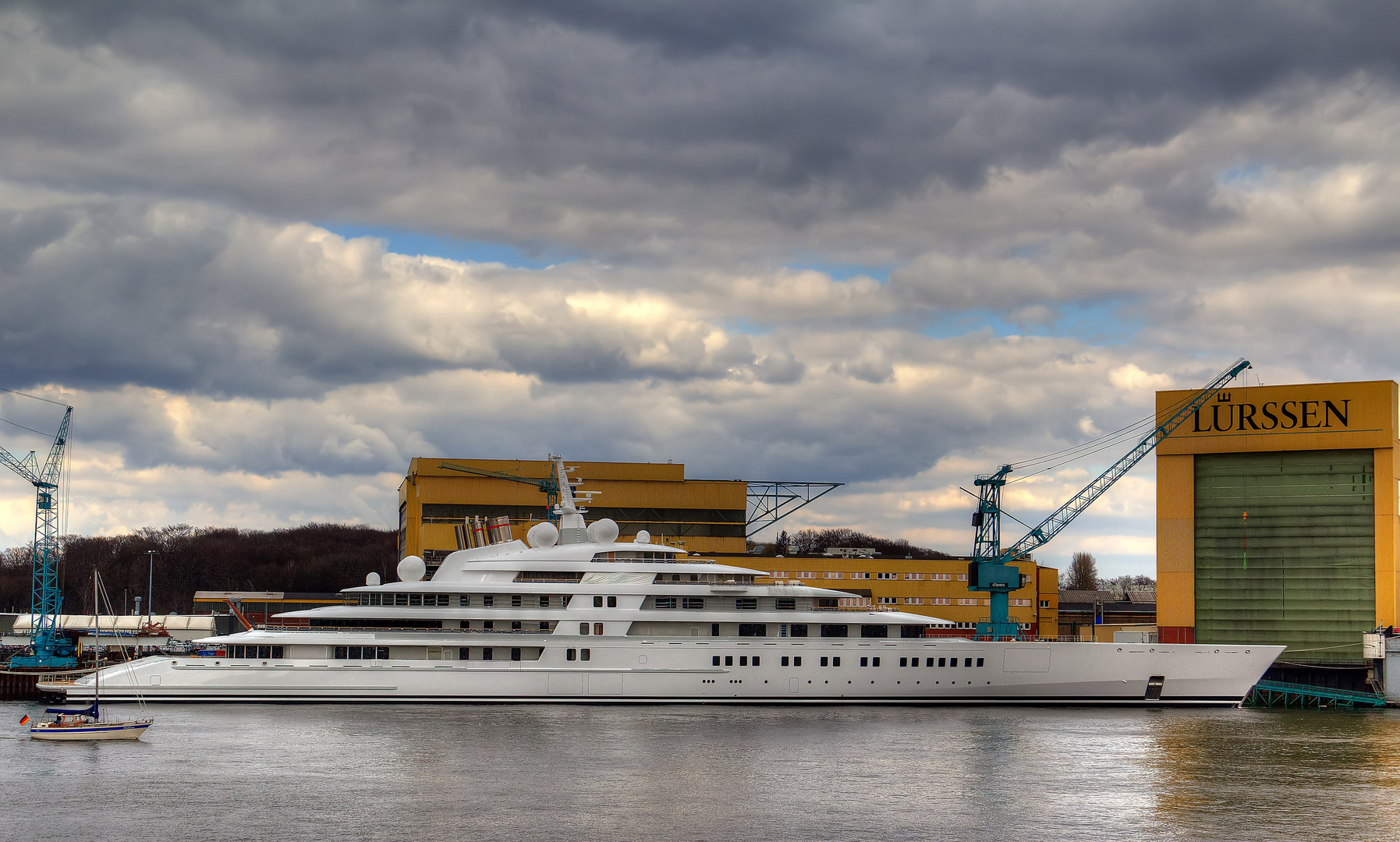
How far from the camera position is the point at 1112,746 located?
38.8 metres

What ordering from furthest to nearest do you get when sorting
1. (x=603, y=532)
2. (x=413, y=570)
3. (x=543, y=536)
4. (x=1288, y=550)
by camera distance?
(x=1288, y=550)
(x=603, y=532)
(x=413, y=570)
(x=543, y=536)

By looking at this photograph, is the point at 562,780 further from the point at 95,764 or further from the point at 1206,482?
the point at 1206,482

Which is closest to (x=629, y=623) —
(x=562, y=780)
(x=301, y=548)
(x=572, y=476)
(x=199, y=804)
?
(x=562, y=780)

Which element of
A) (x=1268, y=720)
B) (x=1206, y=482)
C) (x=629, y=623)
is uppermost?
(x=1206, y=482)

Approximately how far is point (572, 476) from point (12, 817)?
183ft

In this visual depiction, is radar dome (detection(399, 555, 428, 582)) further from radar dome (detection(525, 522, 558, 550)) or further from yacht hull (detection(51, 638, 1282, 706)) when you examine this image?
yacht hull (detection(51, 638, 1282, 706))

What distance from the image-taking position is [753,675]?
48531mm

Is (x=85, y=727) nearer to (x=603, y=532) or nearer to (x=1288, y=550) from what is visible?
(x=603, y=532)

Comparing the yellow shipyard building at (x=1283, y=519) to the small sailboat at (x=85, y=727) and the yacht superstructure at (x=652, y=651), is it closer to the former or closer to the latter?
the yacht superstructure at (x=652, y=651)

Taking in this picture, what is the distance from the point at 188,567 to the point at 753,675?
104m

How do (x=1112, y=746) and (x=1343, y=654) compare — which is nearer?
(x=1112, y=746)

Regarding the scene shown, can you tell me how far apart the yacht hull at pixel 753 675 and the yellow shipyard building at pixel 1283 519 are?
15.2 metres

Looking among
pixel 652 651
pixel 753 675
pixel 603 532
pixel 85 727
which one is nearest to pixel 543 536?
pixel 603 532

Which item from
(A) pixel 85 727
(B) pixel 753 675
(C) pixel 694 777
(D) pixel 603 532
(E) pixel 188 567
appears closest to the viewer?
(C) pixel 694 777
